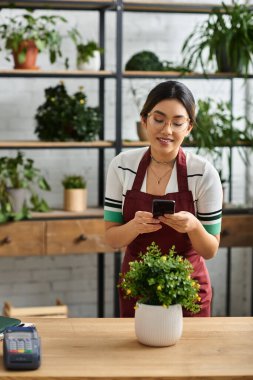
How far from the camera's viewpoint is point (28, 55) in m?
4.89

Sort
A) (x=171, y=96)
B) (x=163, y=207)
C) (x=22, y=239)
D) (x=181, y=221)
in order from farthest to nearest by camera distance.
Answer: (x=22, y=239)
(x=171, y=96)
(x=181, y=221)
(x=163, y=207)

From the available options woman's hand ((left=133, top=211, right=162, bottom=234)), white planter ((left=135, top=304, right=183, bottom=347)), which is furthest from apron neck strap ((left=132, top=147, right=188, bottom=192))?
white planter ((left=135, top=304, right=183, bottom=347))

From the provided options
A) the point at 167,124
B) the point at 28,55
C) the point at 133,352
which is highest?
the point at 28,55

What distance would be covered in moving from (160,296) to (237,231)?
278 centimetres

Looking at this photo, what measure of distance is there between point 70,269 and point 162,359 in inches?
130

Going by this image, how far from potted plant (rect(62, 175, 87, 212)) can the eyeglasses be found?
2.23 m

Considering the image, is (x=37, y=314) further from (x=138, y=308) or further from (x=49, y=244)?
(x=138, y=308)

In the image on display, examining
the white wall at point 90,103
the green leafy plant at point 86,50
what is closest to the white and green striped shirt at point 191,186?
the green leafy plant at point 86,50

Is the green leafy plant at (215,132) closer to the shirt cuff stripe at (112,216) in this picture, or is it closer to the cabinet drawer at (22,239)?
the cabinet drawer at (22,239)

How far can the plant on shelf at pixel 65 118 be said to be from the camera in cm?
494

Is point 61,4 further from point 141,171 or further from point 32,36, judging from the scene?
point 141,171

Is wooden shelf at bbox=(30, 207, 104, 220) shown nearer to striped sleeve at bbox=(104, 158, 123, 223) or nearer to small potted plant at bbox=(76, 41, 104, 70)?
small potted plant at bbox=(76, 41, 104, 70)

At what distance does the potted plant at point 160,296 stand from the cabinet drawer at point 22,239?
2.41 m

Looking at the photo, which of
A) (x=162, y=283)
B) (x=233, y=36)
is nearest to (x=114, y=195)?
(x=162, y=283)
